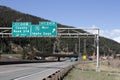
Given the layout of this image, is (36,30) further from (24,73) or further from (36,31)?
(24,73)

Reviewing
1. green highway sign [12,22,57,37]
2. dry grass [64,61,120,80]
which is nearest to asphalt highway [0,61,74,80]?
dry grass [64,61,120,80]

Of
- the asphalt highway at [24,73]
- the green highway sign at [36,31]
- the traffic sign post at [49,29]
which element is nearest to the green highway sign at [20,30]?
the green highway sign at [36,31]

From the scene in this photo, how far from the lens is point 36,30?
167ft

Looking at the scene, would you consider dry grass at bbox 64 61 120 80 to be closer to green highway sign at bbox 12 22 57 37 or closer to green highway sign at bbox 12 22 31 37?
green highway sign at bbox 12 22 57 37

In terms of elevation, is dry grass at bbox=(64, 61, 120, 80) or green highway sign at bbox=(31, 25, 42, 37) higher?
green highway sign at bbox=(31, 25, 42, 37)

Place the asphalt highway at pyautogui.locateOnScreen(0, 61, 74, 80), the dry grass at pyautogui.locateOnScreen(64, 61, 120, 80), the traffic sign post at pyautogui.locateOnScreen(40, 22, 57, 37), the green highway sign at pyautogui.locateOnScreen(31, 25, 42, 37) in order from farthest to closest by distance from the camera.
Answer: the green highway sign at pyautogui.locateOnScreen(31, 25, 42, 37) < the traffic sign post at pyautogui.locateOnScreen(40, 22, 57, 37) < the dry grass at pyautogui.locateOnScreen(64, 61, 120, 80) < the asphalt highway at pyautogui.locateOnScreen(0, 61, 74, 80)

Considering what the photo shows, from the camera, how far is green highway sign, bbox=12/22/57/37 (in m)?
50.5

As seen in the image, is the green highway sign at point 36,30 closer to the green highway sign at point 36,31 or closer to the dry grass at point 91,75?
the green highway sign at point 36,31

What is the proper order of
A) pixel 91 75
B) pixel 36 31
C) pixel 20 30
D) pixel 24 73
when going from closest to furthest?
1. pixel 24 73
2. pixel 91 75
3. pixel 20 30
4. pixel 36 31

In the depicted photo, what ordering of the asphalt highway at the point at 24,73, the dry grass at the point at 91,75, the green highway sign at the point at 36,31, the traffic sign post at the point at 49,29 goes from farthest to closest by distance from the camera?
the green highway sign at the point at 36,31, the traffic sign post at the point at 49,29, the dry grass at the point at 91,75, the asphalt highway at the point at 24,73

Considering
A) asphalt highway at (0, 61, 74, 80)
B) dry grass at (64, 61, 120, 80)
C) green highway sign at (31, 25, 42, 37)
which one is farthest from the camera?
green highway sign at (31, 25, 42, 37)

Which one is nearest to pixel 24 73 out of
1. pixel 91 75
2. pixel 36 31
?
pixel 91 75

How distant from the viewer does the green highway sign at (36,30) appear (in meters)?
50.5

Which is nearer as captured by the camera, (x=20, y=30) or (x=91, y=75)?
(x=91, y=75)
